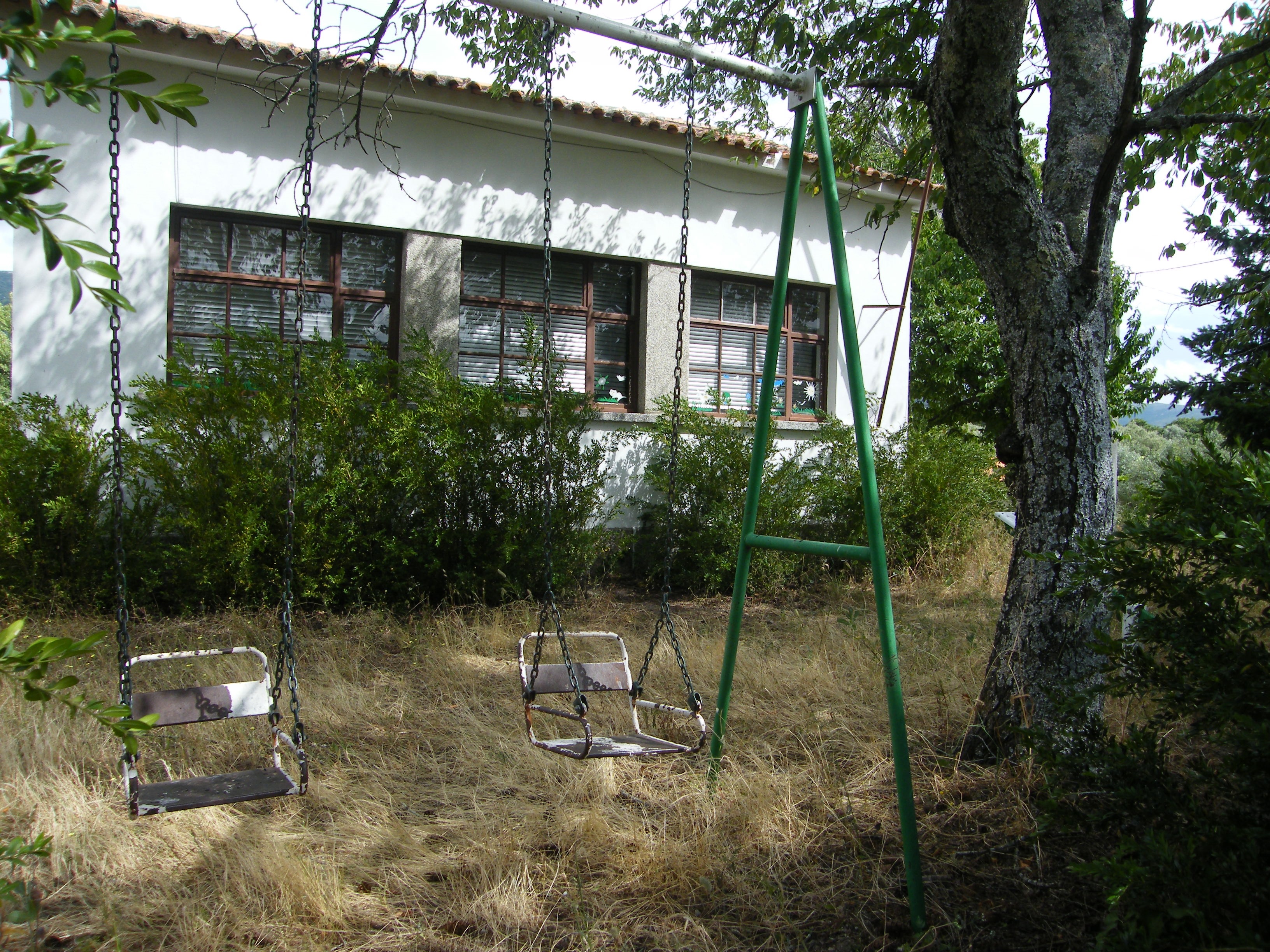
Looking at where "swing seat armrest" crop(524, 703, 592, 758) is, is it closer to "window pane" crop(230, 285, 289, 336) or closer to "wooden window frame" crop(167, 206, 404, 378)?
"wooden window frame" crop(167, 206, 404, 378)

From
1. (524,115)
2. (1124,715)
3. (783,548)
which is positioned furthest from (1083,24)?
(524,115)

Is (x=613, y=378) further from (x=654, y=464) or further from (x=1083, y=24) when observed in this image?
(x=1083, y=24)

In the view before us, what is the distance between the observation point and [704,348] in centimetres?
880

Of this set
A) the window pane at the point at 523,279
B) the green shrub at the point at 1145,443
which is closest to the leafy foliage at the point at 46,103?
the window pane at the point at 523,279

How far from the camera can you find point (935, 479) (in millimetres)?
8328

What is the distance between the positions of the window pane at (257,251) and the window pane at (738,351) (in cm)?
423

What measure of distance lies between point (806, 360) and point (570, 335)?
107 inches

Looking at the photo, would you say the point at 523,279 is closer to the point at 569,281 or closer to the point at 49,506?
the point at 569,281

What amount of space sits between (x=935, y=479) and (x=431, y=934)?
685 cm

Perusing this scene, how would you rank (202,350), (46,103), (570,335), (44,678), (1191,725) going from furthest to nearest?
(570,335) → (202,350) → (1191,725) → (44,678) → (46,103)

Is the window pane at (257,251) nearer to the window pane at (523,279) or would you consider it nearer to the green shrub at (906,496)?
the window pane at (523,279)

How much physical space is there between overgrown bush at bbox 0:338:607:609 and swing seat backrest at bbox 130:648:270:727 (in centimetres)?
267

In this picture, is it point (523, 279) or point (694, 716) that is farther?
point (523, 279)

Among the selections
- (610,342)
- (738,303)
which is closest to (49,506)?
(610,342)
